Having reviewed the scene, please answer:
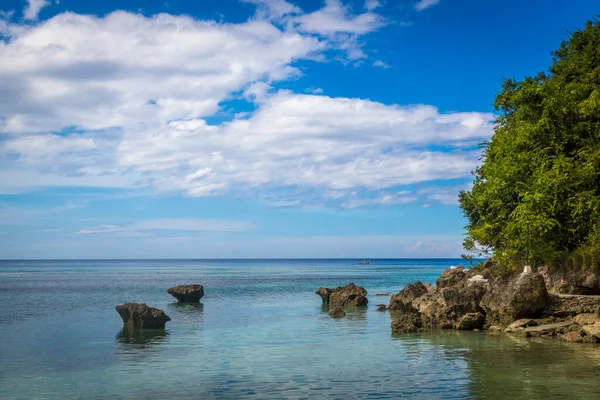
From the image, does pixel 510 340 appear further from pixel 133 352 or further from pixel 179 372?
pixel 133 352

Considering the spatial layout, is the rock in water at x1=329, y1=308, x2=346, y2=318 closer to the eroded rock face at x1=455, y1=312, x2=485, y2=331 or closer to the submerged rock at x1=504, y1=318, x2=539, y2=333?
the eroded rock face at x1=455, y1=312, x2=485, y2=331

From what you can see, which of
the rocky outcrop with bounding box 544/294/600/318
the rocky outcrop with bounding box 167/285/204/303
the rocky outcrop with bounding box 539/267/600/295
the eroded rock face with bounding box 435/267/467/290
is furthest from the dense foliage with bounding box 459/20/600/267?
the rocky outcrop with bounding box 167/285/204/303

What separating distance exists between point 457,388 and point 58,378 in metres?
14.9

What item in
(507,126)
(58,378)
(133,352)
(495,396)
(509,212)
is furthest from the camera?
(507,126)

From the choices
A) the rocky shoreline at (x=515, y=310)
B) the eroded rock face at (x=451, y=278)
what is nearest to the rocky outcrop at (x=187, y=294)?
the eroded rock face at (x=451, y=278)

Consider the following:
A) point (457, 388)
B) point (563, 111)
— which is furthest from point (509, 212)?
point (457, 388)

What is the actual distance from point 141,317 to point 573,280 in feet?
84.8

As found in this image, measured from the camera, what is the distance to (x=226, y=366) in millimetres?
24953

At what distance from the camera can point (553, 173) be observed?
1329 inches

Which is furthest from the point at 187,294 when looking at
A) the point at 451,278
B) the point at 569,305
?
the point at 569,305

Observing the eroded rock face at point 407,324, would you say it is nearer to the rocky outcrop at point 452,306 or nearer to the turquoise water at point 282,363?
the rocky outcrop at point 452,306

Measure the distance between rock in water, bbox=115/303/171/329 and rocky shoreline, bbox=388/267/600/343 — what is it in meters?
14.6

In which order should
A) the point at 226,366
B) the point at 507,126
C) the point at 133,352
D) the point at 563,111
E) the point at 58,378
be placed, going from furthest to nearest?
the point at 507,126 < the point at 563,111 < the point at 133,352 < the point at 226,366 < the point at 58,378

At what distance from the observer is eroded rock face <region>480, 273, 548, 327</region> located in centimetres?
3184
